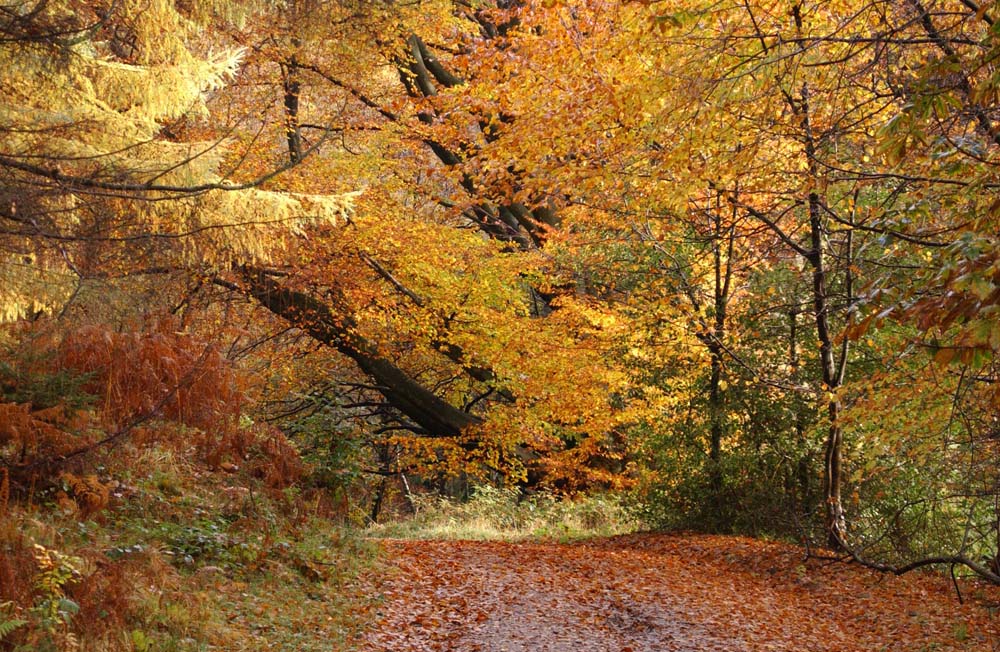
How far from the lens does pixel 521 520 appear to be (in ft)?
51.2

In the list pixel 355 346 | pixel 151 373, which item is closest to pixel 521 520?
pixel 355 346

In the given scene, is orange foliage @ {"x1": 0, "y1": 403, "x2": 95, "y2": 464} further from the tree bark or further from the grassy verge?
the tree bark

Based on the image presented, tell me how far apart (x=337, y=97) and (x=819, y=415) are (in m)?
10.8

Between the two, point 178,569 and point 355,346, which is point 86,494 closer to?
point 178,569

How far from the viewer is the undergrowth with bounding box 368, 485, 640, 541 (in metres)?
14.3

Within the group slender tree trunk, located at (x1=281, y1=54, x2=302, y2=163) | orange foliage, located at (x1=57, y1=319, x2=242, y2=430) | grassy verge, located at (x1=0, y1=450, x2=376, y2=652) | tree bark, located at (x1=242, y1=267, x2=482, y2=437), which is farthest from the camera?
slender tree trunk, located at (x1=281, y1=54, x2=302, y2=163)

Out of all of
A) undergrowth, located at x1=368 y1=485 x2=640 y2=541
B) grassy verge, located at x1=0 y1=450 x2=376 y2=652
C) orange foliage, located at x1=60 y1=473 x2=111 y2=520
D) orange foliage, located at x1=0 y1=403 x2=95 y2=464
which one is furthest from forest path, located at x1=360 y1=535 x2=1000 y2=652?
orange foliage, located at x1=0 y1=403 x2=95 y2=464

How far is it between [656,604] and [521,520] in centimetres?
704

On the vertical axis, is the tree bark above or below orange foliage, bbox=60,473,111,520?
above

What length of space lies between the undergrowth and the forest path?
2675mm

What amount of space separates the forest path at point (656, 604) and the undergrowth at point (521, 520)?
2.68m

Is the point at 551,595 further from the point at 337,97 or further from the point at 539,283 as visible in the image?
the point at 337,97

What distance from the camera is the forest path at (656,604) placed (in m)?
7.38

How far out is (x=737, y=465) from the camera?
12266mm
